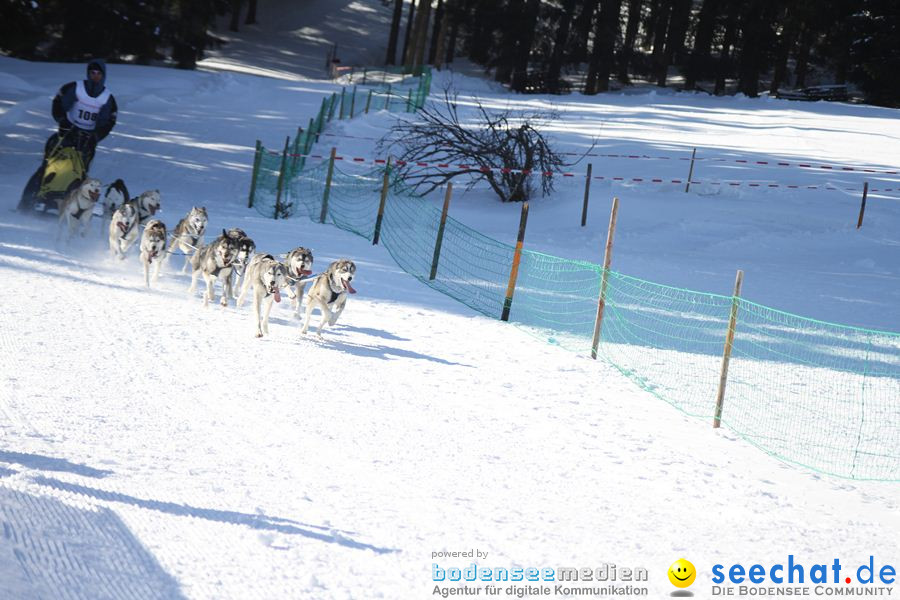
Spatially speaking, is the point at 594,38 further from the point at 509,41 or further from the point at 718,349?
the point at 718,349

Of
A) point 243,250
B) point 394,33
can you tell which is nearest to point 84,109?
point 243,250

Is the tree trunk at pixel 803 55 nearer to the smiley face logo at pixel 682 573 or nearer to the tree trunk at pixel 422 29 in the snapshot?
the tree trunk at pixel 422 29

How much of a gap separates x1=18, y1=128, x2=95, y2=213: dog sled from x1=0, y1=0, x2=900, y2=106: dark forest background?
28.3 metres

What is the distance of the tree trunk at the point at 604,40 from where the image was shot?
44081mm

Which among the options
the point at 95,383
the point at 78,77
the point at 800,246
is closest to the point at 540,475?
the point at 95,383

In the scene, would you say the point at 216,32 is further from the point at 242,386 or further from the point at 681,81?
the point at 242,386

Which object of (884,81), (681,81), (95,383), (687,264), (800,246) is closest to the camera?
(95,383)

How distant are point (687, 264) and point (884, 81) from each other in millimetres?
28303

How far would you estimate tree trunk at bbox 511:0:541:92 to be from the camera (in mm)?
45000

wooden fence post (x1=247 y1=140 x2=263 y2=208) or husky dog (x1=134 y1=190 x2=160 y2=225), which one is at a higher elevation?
wooden fence post (x1=247 y1=140 x2=263 y2=208)

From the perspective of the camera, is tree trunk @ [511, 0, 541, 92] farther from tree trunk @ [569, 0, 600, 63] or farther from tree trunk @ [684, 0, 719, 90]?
tree trunk @ [684, 0, 719, 90]

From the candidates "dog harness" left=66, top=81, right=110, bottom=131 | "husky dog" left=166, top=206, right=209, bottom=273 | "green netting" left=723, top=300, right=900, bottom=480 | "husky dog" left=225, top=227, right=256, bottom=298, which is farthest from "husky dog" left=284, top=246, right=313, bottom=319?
"dog harness" left=66, top=81, right=110, bottom=131

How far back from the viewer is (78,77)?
35906mm

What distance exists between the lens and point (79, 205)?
12680 mm
